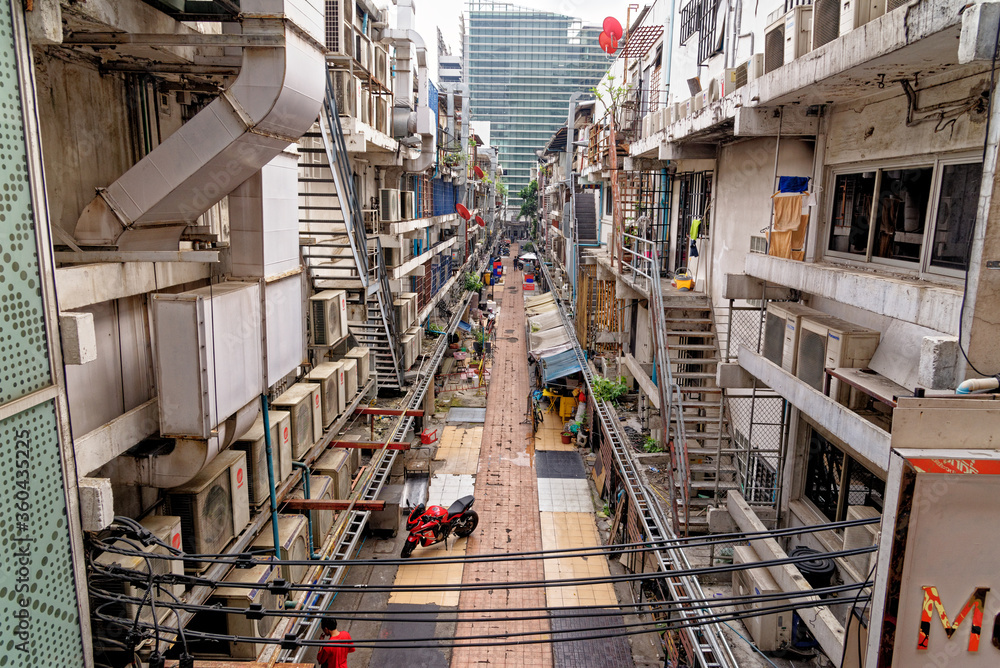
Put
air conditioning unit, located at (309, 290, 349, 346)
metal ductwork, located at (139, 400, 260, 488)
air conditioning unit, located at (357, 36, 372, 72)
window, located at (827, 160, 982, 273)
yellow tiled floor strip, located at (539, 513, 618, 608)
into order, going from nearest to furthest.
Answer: metal ductwork, located at (139, 400, 260, 488) → window, located at (827, 160, 982, 273) → air conditioning unit, located at (309, 290, 349, 346) → yellow tiled floor strip, located at (539, 513, 618, 608) → air conditioning unit, located at (357, 36, 372, 72)

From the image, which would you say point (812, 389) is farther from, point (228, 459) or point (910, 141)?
point (228, 459)

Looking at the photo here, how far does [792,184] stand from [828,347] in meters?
3.24

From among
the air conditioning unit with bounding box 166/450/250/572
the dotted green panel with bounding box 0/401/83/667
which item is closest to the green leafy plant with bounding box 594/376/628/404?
the air conditioning unit with bounding box 166/450/250/572

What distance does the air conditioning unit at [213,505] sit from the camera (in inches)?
256

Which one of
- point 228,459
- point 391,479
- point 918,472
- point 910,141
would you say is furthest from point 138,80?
point 391,479

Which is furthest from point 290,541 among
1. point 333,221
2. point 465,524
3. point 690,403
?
point 465,524

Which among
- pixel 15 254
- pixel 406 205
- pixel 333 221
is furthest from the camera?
pixel 406 205

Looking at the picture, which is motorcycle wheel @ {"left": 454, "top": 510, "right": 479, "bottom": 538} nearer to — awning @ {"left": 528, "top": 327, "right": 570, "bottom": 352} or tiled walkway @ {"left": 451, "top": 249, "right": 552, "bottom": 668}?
tiled walkway @ {"left": 451, "top": 249, "right": 552, "bottom": 668}

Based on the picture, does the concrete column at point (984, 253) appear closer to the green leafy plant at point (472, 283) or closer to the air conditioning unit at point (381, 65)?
the air conditioning unit at point (381, 65)

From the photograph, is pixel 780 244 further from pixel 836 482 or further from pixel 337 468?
pixel 337 468

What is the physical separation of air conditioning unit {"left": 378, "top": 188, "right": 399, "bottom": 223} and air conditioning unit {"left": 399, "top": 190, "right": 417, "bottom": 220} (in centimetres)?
160

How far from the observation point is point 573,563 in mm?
15531

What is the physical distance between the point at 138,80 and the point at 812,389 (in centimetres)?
821

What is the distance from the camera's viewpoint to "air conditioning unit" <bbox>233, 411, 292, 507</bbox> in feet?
25.7
